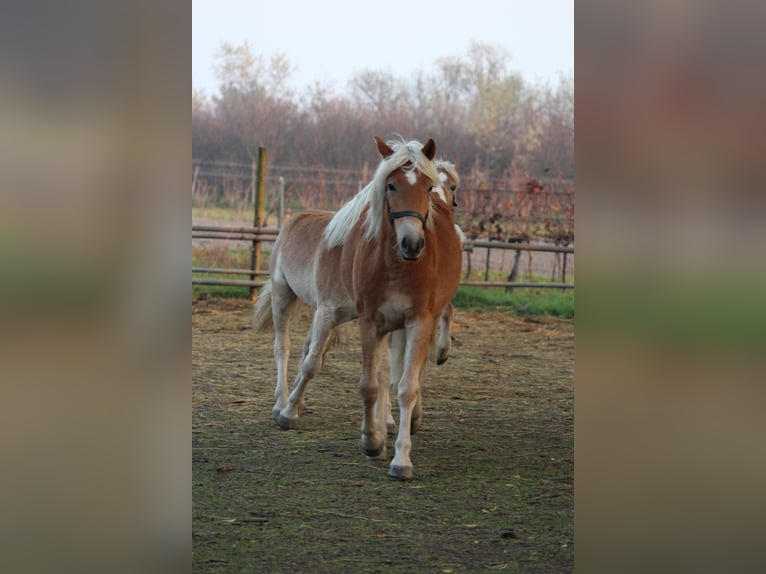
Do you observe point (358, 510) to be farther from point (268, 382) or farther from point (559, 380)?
point (559, 380)

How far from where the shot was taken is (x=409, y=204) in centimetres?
368

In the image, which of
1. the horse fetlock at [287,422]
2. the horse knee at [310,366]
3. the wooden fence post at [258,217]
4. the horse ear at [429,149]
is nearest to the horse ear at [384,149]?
the horse ear at [429,149]

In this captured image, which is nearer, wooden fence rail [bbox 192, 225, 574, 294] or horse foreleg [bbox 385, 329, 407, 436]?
horse foreleg [bbox 385, 329, 407, 436]

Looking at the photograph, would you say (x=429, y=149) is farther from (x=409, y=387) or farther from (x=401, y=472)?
(x=401, y=472)

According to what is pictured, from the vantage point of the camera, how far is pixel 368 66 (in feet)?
45.6

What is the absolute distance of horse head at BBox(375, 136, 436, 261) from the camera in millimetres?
3596

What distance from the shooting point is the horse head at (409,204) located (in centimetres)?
360

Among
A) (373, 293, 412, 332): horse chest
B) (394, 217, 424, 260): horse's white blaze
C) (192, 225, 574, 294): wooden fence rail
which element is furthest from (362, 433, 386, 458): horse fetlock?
(192, 225, 574, 294): wooden fence rail
